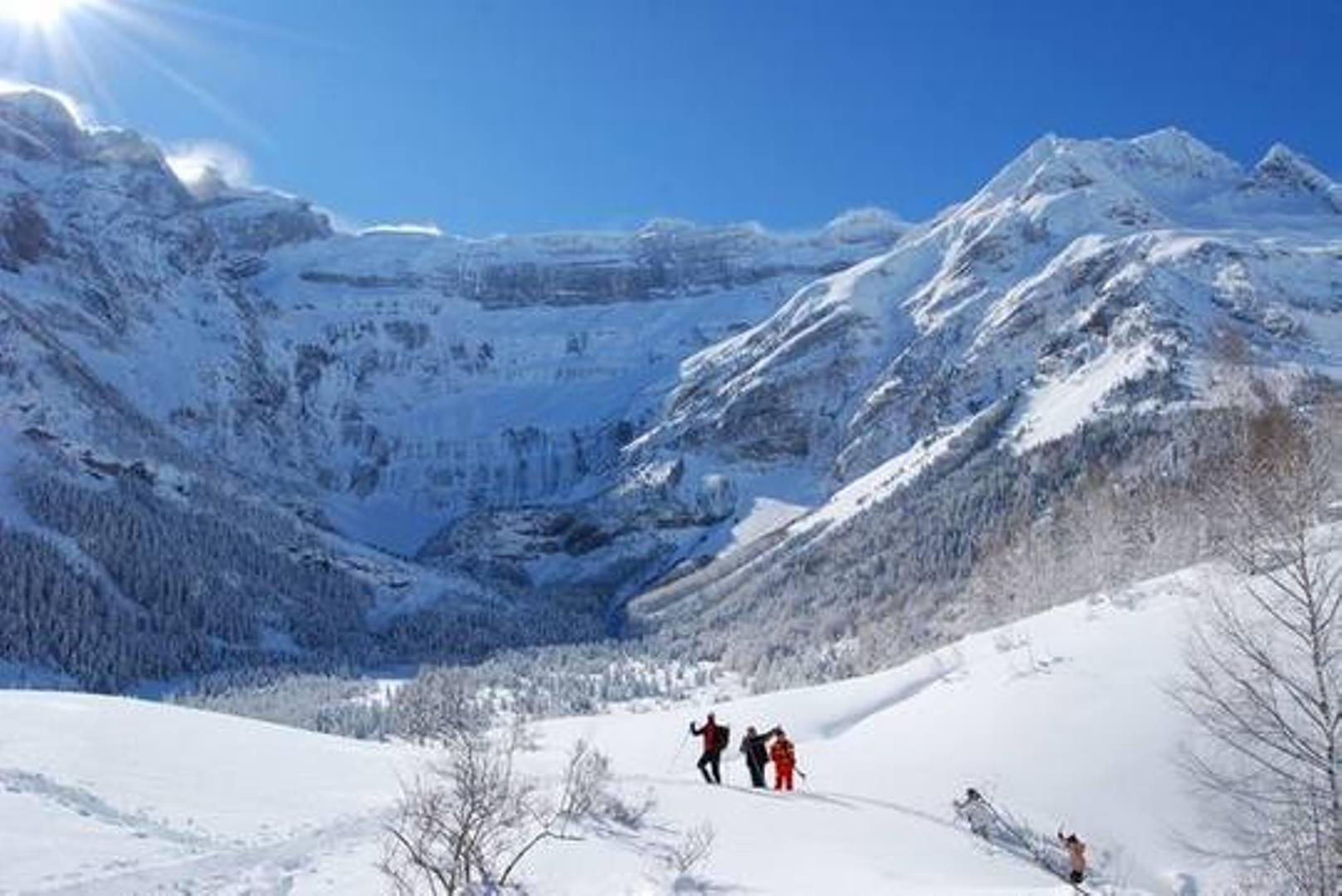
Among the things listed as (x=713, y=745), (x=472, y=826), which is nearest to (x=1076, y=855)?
(x=713, y=745)

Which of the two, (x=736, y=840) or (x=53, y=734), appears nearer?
(x=736, y=840)

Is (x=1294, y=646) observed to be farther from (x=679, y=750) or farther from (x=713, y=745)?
(x=679, y=750)

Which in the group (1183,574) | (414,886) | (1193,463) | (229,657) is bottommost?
(414,886)

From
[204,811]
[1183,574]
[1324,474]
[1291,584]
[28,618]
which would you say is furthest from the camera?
[28,618]

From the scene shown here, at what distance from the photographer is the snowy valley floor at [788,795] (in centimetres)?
2356

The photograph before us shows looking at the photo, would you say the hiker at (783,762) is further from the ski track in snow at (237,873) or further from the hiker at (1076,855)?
the ski track in snow at (237,873)

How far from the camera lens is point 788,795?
35250 millimetres

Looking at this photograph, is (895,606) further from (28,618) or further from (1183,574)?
(1183,574)

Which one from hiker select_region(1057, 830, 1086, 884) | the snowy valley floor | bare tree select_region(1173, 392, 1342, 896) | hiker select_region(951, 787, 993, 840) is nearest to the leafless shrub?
the snowy valley floor

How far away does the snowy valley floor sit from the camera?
2356 cm

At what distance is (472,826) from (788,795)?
14088 mm

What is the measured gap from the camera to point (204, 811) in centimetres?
2697

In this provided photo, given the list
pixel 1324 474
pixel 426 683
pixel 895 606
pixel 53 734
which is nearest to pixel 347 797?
pixel 53 734

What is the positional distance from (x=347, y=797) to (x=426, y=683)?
116882mm
